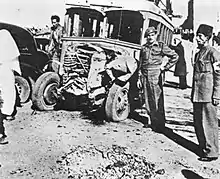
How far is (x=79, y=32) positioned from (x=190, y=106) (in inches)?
152

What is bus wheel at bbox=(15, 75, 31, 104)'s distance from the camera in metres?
7.70

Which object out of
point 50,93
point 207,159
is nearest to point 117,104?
point 50,93

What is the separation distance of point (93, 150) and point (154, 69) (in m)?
2.01

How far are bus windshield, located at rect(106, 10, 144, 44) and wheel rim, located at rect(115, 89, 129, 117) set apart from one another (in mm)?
1134

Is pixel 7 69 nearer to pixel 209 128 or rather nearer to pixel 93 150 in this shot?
pixel 93 150

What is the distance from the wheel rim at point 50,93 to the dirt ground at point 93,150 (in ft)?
1.01

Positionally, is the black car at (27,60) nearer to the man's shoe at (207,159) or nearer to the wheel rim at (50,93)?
the wheel rim at (50,93)

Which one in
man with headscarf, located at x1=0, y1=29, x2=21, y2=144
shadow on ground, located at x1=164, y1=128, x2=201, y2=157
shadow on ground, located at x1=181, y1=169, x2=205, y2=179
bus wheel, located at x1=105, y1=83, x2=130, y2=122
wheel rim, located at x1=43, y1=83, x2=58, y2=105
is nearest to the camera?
shadow on ground, located at x1=181, y1=169, x2=205, y2=179

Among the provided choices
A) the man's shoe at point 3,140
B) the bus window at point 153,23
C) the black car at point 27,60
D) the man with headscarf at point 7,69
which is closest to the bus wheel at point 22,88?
the black car at point 27,60

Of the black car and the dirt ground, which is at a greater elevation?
the black car

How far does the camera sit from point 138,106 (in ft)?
26.0

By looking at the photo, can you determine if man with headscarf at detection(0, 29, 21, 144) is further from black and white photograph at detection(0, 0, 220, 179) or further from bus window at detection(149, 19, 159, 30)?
bus window at detection(149, 19, 159, 30)

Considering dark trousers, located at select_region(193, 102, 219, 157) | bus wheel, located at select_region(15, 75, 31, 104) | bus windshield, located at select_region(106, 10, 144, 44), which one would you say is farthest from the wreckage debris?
bus wheel, located at select_region(15, 75, 31, 104)

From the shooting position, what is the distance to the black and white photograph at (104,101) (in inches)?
176
